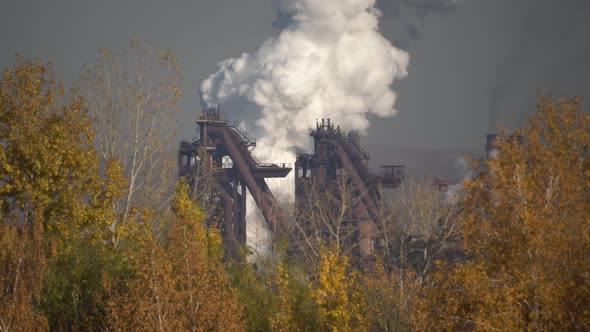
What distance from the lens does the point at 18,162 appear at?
19.2m

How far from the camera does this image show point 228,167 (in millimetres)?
47188

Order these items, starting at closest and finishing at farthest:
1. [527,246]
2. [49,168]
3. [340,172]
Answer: [527,246], [49,168], [340,172]

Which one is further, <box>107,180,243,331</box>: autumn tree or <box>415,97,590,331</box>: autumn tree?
<box>107,180,243,331</box>: autumn tree

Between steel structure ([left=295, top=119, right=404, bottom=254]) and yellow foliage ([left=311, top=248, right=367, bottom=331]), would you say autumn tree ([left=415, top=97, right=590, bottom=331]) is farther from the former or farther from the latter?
steel structure ([left=295, top=119, right=404, bottom=254])

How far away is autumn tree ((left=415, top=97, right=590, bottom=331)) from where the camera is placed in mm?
13477

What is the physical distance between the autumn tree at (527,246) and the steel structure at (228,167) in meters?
30.1

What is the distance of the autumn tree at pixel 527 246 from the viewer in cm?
1348

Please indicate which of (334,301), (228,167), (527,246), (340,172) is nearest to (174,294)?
(334,301)

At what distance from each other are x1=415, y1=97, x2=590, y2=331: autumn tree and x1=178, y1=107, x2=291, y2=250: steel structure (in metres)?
30.1

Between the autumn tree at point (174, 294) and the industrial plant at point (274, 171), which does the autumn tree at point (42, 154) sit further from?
the industrial plant at point (274, 171)

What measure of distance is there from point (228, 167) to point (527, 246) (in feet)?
112

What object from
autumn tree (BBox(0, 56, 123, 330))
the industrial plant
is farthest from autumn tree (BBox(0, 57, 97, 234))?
the industrial plant

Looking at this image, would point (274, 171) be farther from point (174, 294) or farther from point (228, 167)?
point (174, 294)

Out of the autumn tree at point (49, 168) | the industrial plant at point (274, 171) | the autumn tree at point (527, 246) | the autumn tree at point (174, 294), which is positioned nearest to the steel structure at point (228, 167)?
the industrial plant at point (274, 171)
